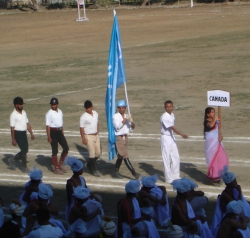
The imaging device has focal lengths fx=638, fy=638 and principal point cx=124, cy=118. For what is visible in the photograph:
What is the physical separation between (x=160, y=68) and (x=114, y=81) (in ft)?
47.2

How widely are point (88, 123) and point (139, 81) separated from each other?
471 inches

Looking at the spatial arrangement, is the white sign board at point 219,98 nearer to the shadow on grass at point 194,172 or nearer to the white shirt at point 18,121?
the shadow on grass at point 194,172

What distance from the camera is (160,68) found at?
2755cm

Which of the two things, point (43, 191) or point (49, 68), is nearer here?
point (43, 191)

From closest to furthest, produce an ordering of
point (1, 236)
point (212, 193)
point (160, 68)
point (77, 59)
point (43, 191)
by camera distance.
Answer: point (1, 236) < point (43, 191) < point (212, 193) < point (160, 68) < point (77, 59)

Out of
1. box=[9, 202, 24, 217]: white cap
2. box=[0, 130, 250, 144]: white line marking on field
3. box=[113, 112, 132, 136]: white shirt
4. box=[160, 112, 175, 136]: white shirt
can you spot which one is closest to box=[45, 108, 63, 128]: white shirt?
box=[113, 112, 132, 136]: white shirt

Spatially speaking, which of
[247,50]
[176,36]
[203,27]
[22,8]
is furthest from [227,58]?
[22,8]

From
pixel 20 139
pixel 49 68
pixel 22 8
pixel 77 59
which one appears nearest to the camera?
pixel 20 139

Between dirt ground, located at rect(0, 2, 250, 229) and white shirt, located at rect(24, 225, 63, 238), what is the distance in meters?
3.02

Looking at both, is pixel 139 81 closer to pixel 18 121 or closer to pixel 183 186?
pixel 18 121

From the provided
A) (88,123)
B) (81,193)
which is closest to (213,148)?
(88,123)

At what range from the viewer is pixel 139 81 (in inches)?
969

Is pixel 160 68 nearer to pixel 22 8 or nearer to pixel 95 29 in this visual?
pixel 95 29

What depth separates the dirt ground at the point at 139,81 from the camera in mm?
13297
